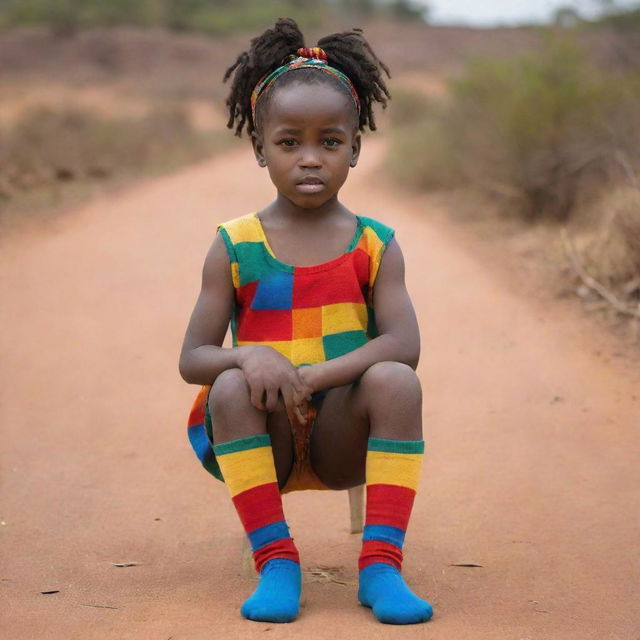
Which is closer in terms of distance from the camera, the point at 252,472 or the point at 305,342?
the point at 252,472

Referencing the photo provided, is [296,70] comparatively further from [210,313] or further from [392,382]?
[392,382]

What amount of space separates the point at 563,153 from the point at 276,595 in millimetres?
7157

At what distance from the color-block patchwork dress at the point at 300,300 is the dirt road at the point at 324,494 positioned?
1.77 ft

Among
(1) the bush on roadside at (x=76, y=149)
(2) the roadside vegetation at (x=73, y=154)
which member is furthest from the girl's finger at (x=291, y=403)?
(1) the bush on roadside at (x=76, y=149)

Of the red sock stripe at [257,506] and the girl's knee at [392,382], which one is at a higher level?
the girl's knee at [392,382]

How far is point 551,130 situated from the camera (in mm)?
8992

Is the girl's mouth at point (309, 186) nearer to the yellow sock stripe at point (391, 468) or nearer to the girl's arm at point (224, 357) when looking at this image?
the girl's arm at point (224, 357)

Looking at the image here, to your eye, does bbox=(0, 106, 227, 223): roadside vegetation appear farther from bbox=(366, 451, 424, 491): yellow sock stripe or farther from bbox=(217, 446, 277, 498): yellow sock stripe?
bbox=(366, 451, 424, 491): yellow sock stripe

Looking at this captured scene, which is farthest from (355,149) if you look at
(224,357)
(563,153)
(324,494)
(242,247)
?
(563,153)

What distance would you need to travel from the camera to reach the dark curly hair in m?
2.69

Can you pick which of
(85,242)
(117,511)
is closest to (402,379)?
(117,511)

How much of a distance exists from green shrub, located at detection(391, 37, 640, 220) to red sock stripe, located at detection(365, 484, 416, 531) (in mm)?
5692

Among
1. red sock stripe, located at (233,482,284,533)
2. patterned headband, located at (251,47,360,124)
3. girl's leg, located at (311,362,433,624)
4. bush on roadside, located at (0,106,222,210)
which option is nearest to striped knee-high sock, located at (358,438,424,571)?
girl's leg, located at (311,362,433,624)

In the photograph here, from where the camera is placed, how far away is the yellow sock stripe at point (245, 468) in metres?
2.45
